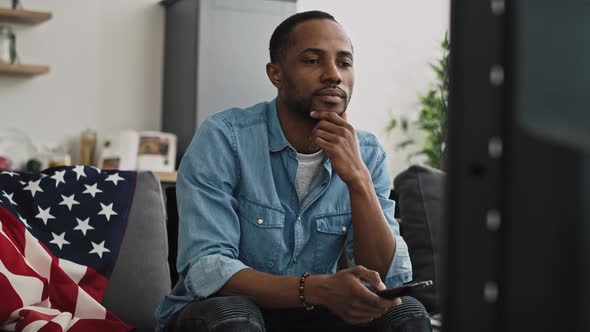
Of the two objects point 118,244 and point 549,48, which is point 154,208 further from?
point 549,48

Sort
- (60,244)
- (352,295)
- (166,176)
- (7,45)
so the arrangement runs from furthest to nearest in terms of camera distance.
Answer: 1. (7,45)
2. (166,176)
3. (60,244)
4. (352,295)

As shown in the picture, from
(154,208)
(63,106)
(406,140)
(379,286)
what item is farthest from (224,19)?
(379,286)

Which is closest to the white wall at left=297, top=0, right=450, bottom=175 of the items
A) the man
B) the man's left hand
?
the man

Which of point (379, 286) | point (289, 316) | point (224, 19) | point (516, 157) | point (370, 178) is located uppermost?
point (224, 19)

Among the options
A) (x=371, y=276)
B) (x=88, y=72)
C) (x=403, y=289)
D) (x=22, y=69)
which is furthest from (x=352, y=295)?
(x=88, y=72)

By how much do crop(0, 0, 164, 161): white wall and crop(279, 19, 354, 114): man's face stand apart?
362cm

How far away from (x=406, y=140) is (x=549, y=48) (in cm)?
548

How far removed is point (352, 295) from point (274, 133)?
1.73ft

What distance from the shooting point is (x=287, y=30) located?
1814 millimetres

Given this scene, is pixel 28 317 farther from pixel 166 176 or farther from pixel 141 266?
pixel 166 176

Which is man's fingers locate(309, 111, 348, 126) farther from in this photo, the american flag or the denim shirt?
the american flag

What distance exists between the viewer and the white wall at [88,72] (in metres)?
5.00

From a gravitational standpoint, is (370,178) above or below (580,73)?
below

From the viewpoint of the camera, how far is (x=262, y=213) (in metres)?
1.66
